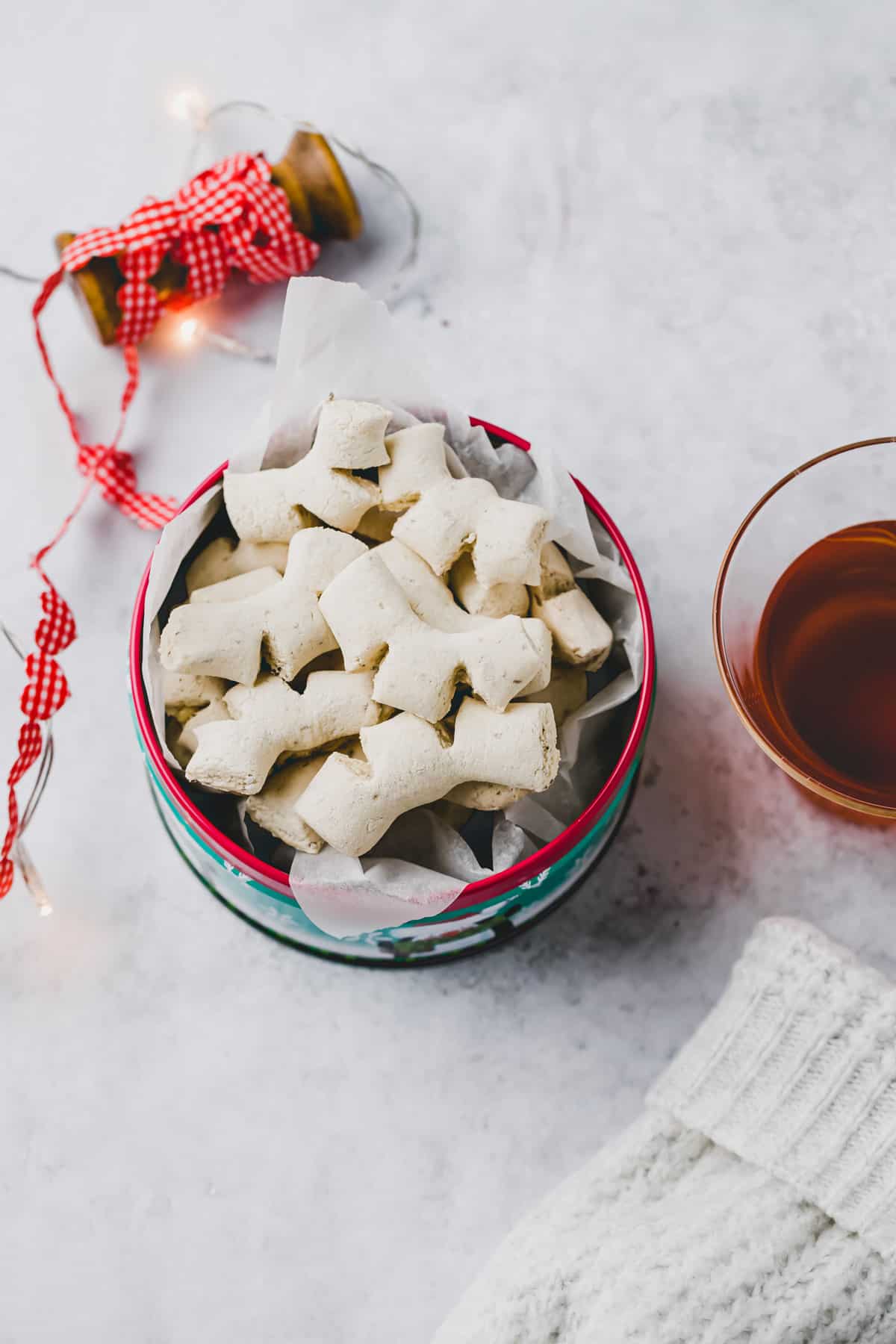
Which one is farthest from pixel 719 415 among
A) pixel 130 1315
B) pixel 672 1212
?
pixel 130 1315

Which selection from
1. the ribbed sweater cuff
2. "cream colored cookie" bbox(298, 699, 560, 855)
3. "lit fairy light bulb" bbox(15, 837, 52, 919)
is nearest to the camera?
"cream colored cookie" bbox(298, 699, 560, 855)

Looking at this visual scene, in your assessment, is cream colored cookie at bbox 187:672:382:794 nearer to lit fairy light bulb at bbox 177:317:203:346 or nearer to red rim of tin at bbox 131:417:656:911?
red rim of tin at bbox 131:417:656:911

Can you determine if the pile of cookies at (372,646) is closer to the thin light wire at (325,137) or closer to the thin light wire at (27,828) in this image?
the thin light wire at (27,828)

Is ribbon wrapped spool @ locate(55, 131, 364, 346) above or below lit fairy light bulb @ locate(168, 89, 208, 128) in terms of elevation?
below

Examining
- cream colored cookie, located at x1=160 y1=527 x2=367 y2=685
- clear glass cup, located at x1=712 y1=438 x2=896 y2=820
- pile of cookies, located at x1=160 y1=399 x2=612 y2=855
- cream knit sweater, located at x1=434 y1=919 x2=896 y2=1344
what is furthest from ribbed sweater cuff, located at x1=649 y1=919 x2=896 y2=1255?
cream colored cookie, located at x1=160 y1=527 x2=367 y2=685

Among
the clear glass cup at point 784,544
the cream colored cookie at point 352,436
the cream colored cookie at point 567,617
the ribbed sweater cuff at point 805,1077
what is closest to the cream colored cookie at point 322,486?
the cream colored cookie at point 352,436

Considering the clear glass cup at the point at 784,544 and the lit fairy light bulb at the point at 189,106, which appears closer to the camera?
the clear glass cup at the point at 784,544
